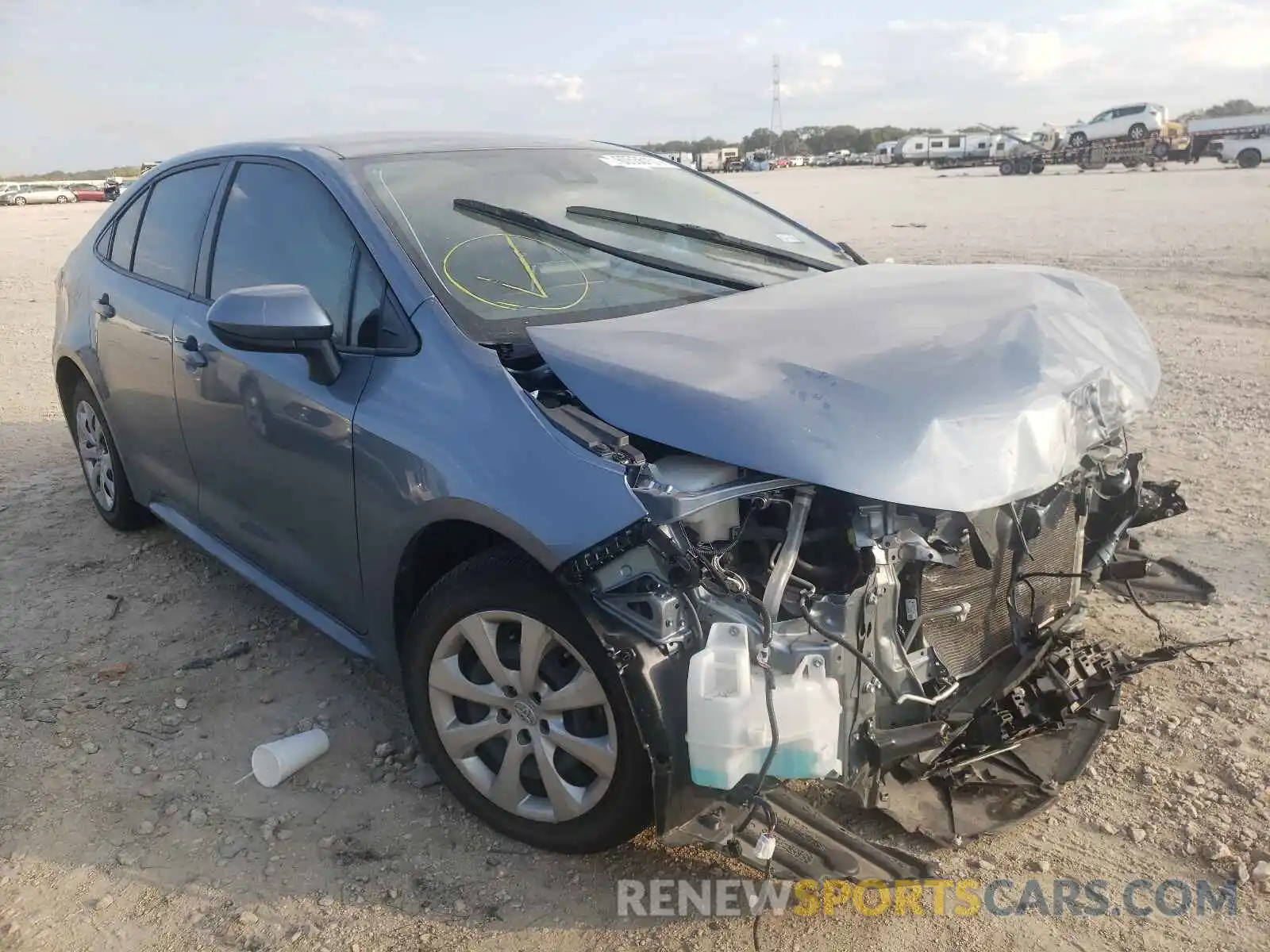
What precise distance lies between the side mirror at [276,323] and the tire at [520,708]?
0.77 m

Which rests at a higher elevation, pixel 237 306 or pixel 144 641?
pixel 237 306

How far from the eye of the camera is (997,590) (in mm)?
2684

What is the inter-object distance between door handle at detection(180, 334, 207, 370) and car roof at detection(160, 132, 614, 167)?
73 centimetres

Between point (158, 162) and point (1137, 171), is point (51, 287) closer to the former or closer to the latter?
point (158, 162)

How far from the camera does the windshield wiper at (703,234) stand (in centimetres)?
337

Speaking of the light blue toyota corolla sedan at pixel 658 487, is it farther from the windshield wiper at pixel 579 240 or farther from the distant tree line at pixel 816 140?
the distant tree line at pixel 816 140

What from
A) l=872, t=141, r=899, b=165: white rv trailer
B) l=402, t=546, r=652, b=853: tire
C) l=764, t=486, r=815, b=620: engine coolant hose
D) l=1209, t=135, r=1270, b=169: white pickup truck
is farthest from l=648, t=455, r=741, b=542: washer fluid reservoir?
l=872, t=141, r=899, b=165: white rv trailer

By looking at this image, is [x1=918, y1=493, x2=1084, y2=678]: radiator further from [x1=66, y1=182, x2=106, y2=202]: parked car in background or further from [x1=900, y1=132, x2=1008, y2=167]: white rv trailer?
[x1=66, y1=182, x2=106, y2=202]: parked car in background

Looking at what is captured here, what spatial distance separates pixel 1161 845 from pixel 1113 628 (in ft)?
4.03

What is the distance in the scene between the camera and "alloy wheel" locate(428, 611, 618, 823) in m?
2.33

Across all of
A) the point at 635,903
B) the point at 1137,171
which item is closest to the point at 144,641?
the point at 635,903

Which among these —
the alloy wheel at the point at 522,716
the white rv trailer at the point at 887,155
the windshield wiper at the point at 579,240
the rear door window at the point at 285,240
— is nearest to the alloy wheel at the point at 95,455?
the rear door window at the point at 285,240

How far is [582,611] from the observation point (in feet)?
7.27

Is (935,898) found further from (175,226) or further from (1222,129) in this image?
(1222,129)
